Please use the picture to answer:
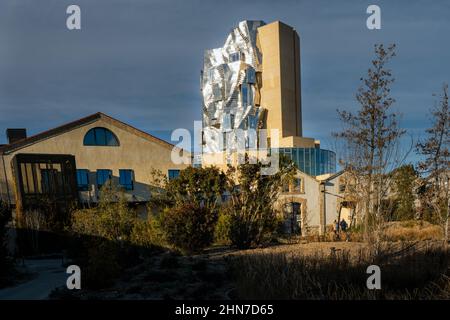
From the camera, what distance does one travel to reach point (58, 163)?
21.6m

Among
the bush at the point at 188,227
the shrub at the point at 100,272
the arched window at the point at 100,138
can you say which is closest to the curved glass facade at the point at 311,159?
the arched window at the point at 100,138

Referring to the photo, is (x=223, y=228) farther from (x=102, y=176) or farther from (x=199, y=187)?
(x=102, y=176)

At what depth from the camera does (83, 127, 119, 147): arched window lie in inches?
981

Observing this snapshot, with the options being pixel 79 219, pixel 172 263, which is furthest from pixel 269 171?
pixel 79 219

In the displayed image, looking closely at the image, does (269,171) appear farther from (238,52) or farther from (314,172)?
(238,52)

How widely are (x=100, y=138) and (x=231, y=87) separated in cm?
Answer: 4940

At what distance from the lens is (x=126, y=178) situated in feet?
85.7

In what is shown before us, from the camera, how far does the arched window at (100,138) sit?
24.9 meters

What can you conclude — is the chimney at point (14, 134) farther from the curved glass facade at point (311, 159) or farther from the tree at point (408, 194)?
the curved glass facade at point (311, 159)

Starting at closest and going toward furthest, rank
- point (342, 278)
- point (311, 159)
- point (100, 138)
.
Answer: point (342, 278) → point (100, 138) → point (311, 159)

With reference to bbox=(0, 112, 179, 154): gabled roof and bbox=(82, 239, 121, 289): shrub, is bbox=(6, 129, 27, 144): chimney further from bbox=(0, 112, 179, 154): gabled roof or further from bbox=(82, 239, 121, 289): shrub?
bbox=(82, 239, 121, 289): shrub

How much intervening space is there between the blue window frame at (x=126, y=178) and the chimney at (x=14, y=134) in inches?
334

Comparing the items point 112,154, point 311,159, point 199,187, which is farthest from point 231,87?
point 199,187
